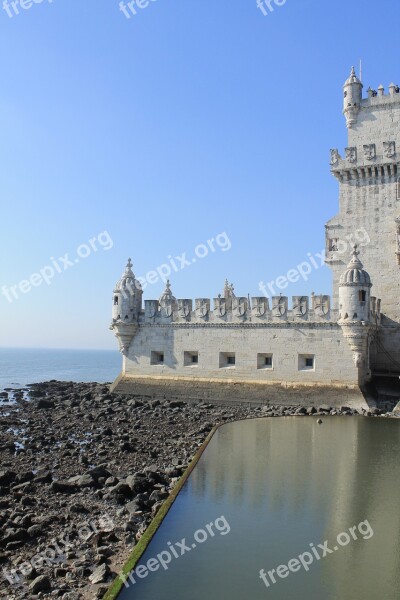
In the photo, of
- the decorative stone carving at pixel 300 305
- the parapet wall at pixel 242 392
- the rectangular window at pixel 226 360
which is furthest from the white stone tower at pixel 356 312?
the rectangular window at pixel 226 360

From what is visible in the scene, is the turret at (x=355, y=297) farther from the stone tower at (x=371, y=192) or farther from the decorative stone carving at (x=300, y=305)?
the stone tower at (x=371, y=192)

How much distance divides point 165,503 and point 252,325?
52.0 ft

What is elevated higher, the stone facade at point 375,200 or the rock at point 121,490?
the stone facade at point 375,200

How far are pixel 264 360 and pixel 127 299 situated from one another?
8658 mm

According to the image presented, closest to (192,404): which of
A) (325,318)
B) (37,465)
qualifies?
(325,318)

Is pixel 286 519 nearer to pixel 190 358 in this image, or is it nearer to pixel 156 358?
pixel 190 358

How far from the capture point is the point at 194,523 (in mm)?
11305

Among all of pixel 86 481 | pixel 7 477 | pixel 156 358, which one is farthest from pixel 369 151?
pixel 7 477

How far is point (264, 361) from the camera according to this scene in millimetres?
27328

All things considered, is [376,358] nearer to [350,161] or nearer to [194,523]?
[350,161]

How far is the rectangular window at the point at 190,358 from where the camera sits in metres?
29.2

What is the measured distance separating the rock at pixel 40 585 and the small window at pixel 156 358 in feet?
69.8

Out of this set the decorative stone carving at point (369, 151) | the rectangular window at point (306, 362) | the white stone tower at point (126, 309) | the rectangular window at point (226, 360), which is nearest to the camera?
the rectangular window at point (306, 362)

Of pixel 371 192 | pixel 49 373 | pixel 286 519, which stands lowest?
pixel 49 373
